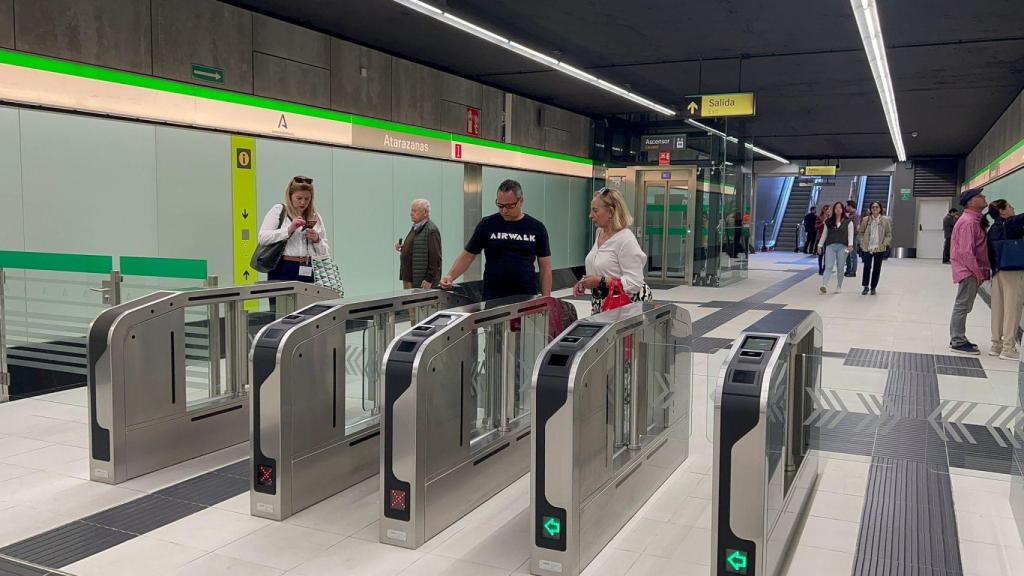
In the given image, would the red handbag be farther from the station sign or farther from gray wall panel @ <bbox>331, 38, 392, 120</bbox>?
the station sign

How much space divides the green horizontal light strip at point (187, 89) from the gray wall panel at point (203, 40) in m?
0.08

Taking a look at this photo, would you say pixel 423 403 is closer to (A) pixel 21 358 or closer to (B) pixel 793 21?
(A) pixel 21 358

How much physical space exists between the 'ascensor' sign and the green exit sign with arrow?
1753mm

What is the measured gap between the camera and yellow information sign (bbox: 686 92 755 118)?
31.4 ft

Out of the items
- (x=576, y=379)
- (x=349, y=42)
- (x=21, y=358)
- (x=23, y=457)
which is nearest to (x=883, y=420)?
(x=576, y=379)

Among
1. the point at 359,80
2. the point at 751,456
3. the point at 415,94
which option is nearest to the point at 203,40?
the point at 359,80

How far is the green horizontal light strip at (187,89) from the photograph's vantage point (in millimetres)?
5359

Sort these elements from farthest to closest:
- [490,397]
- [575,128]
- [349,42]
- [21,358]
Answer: [575,128]
[349,42]
[21,358]
[490,397]

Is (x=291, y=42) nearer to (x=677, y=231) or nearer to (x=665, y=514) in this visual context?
(x=665, y=514)

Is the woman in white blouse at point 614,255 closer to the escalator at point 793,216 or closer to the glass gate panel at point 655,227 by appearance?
the glass gate panel at point 655,227

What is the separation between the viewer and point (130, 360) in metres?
3.79

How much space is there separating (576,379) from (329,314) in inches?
53.1

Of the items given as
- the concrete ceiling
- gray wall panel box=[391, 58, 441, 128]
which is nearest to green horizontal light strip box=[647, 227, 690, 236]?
the concrete ceiling

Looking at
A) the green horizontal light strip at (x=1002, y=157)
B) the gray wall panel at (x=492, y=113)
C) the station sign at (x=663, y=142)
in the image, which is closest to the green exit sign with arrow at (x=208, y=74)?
the gray wall panel at (x=492, y=113)
